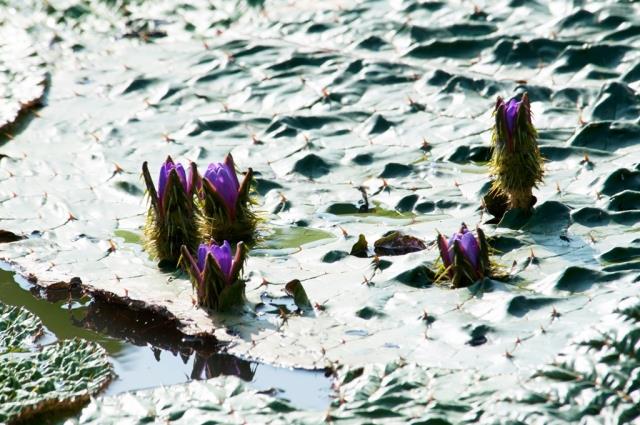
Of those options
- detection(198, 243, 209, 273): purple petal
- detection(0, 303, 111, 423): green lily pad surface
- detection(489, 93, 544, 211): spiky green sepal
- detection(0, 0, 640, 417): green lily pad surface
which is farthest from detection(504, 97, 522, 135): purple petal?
detection(0, 303, 111, 423): green lily pad surface

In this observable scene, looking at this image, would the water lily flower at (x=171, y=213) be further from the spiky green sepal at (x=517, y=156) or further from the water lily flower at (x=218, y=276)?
the spiky green sepal at (x=517, y=156)

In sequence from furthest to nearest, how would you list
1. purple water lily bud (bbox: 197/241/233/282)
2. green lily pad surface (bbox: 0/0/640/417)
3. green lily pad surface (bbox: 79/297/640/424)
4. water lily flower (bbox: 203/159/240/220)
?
water lily flower (bbox: 203/159/240/220) → purple water lily bud (bbox: 197/241/233/282) → green lily pad surface (bbox: 0/0/640/417) → green lily pad surface (bbox: 79/297/640/424)

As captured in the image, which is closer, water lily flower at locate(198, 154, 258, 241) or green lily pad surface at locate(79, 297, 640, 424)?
green lily pad surface at locate(79, 297, 640, 424)

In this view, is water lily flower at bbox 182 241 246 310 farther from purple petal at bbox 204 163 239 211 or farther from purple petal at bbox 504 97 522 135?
purple petal at bbox 504 97 522 135

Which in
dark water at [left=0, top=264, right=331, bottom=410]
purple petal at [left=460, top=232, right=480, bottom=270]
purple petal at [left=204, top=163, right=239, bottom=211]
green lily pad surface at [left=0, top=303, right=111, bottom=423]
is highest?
purple petal at [left=204, top=163, right=239, bottom=211]

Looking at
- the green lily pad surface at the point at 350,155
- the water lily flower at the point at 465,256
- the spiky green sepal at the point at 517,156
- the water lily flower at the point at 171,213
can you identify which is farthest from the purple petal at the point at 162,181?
the spiky green sepal at the point at 517,156

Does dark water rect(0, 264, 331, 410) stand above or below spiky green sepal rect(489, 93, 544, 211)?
below

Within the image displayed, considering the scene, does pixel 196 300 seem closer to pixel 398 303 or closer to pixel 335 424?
pixel 398 303
